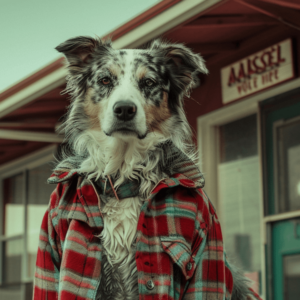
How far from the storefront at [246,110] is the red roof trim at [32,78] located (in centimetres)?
2

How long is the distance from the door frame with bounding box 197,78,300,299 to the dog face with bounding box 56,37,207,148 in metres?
2.83

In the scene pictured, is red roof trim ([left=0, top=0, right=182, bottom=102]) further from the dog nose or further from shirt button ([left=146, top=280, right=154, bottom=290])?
shirt button ([left=146, top=280, right=154, bottom=290])

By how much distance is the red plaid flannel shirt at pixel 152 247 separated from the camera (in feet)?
9.09

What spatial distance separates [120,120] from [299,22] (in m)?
Answer: 3.16

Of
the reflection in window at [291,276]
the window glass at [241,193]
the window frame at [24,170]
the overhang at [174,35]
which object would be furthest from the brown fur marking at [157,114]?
the window frame at [24,170]

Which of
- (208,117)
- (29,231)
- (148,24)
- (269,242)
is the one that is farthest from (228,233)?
(29,231)

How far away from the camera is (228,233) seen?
662cm

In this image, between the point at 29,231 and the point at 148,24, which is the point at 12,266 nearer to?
the point at 29,231

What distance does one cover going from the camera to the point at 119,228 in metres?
2.91

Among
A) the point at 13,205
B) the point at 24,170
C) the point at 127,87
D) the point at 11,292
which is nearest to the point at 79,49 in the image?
the point at 127,87

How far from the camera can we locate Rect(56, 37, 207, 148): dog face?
9.46 feet

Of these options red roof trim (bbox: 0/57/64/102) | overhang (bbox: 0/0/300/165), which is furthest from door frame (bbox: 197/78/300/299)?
red roof trim (bbox: 0/57/64/102)

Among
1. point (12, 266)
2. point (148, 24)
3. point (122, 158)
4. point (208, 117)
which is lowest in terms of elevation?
point (12, 266)

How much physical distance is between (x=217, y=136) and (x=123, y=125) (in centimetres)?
412
